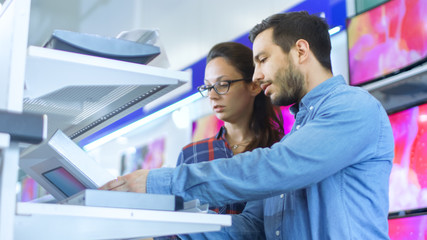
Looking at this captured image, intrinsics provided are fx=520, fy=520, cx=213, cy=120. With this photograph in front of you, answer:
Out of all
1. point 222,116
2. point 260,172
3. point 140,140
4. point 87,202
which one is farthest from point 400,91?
point 140,140

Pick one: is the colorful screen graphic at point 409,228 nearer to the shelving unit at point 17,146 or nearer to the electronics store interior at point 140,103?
the electronics store interior at point 140,103

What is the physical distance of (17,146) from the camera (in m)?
1.00

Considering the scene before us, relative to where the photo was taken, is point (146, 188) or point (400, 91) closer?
point (146, 188)

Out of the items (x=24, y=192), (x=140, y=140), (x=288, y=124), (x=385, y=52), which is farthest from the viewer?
(x=24, y=192)

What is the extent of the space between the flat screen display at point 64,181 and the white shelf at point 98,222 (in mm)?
276

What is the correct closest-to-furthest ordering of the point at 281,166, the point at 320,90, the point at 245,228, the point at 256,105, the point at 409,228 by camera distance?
the point at 281,166 < the point at 320,90 < the point at 245,228 < the point at 409,228 < the point at 256,105

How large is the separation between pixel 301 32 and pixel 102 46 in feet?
2.55

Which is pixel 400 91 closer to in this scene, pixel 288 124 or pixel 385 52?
pixel 385 52

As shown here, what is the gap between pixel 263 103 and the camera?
2.28m

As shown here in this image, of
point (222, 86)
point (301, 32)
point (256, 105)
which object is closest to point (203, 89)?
point (222, 86)

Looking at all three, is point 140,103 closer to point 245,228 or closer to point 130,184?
point 130,184

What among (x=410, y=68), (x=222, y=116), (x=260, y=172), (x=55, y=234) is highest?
(x=410, y=68)

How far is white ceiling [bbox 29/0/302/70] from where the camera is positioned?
3.64 metres

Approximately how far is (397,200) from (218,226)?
1.27 m
